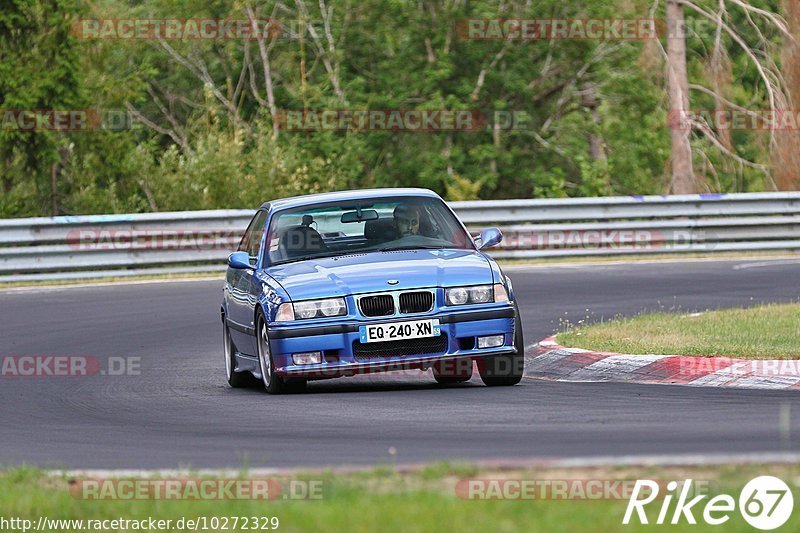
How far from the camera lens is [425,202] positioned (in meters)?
12.7

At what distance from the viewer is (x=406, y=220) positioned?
12344 mm

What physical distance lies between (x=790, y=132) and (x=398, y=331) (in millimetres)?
19815

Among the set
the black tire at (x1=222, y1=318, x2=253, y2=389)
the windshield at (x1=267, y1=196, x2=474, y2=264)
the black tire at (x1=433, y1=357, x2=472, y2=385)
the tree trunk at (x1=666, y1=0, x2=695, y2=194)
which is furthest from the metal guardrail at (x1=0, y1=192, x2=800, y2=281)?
the black tire at (x1=433, y1=357, x2=472, y2=385)

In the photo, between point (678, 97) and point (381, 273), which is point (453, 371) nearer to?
point (381, 273)

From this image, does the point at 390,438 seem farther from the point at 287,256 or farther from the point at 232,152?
the point at 232,152

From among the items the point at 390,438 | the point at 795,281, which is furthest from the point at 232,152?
the point at 390,438

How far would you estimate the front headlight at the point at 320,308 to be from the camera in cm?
1102

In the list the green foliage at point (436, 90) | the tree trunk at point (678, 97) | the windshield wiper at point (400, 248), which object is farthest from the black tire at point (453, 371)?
the green foliage at point (436, 90)

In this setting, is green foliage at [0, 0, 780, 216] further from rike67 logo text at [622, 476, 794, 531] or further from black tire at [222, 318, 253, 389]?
rike67 logo text at [622, 476, 794, 531]

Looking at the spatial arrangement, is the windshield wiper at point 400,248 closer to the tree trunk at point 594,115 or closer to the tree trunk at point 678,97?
the tree trunk at point 678,97

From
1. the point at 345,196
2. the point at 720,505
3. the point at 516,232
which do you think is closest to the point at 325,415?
the point at 345,196

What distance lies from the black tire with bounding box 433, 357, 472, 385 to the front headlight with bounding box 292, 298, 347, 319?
81 cm

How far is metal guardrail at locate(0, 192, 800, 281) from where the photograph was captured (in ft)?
75.0

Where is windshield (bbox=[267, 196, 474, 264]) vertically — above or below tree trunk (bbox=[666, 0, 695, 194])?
above
